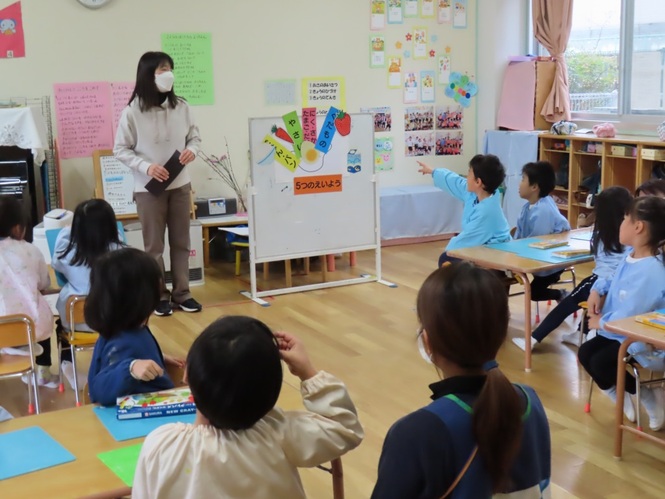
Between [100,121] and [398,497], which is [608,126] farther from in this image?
[398,497]

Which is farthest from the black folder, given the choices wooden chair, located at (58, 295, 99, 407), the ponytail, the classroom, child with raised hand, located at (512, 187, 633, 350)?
the ponytail

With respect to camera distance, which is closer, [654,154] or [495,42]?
[654,154]

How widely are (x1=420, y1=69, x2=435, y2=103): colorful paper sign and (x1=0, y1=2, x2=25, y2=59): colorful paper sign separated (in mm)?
3628

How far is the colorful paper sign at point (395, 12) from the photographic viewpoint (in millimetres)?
7609

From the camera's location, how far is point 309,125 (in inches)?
224

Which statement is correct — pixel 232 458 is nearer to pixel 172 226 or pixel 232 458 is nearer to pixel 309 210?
pixel 172 226

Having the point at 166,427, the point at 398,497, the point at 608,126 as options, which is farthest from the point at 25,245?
the point at 608,126

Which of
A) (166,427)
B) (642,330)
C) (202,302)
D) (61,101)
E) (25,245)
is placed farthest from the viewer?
(61,101)

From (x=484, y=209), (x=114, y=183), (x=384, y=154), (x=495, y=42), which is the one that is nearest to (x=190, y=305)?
(x=114, y=183)

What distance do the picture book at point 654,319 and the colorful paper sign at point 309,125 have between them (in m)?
3.08

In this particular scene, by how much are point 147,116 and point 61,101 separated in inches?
54.8

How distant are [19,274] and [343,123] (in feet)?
9.13

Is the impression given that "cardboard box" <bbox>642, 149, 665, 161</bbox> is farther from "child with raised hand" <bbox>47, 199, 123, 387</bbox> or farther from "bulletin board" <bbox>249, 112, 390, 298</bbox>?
"child with raised hand" <bbox>47, 199, 123, 387</bbox>

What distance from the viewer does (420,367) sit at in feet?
14.3
